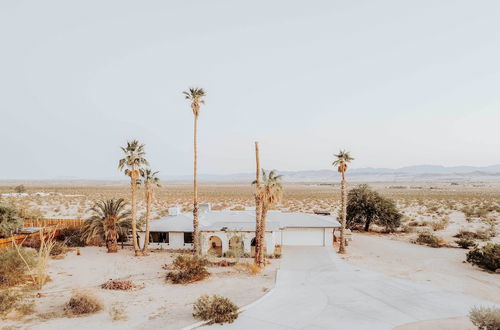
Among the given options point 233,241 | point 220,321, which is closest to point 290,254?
point 233,241

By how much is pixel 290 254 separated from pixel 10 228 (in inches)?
919

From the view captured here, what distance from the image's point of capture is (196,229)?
86.3 ft

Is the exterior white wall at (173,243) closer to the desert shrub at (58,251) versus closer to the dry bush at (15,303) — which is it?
the desert shrub at (58,251)

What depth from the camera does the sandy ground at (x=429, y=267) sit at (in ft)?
57.7

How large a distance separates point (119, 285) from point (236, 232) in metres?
9.97

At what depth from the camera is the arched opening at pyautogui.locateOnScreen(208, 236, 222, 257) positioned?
27.0 m

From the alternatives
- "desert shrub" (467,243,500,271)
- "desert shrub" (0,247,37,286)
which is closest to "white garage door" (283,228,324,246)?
"desert shrub" (467,243,500,271)

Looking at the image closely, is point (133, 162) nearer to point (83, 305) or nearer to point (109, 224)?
point (109, 224)

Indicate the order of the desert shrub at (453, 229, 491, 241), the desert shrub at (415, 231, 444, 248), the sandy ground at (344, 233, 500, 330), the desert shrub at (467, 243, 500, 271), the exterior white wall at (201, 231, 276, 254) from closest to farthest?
1. the sandy ground at (344, 233, 500, 330)
2. the desert shrub at (467, 243, 500, 271)
3. the exterior white wall at (201, 231, 276, 254)
4. the desert shrub at (415, 231, 444, 248)
5. the desert shrub at (453, 229, 491, 241)

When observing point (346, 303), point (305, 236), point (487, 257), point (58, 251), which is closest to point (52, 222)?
point (58, 251)

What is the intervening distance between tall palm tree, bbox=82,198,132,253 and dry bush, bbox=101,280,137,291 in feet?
30.7

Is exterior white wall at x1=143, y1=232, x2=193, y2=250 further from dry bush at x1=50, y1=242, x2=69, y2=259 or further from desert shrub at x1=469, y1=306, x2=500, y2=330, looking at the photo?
desert shrub at x1=469, y1=306, x2=500, y2=330

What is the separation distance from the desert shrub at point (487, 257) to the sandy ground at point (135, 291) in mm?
13319

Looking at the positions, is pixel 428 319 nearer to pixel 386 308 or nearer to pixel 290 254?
pixel 386 308
